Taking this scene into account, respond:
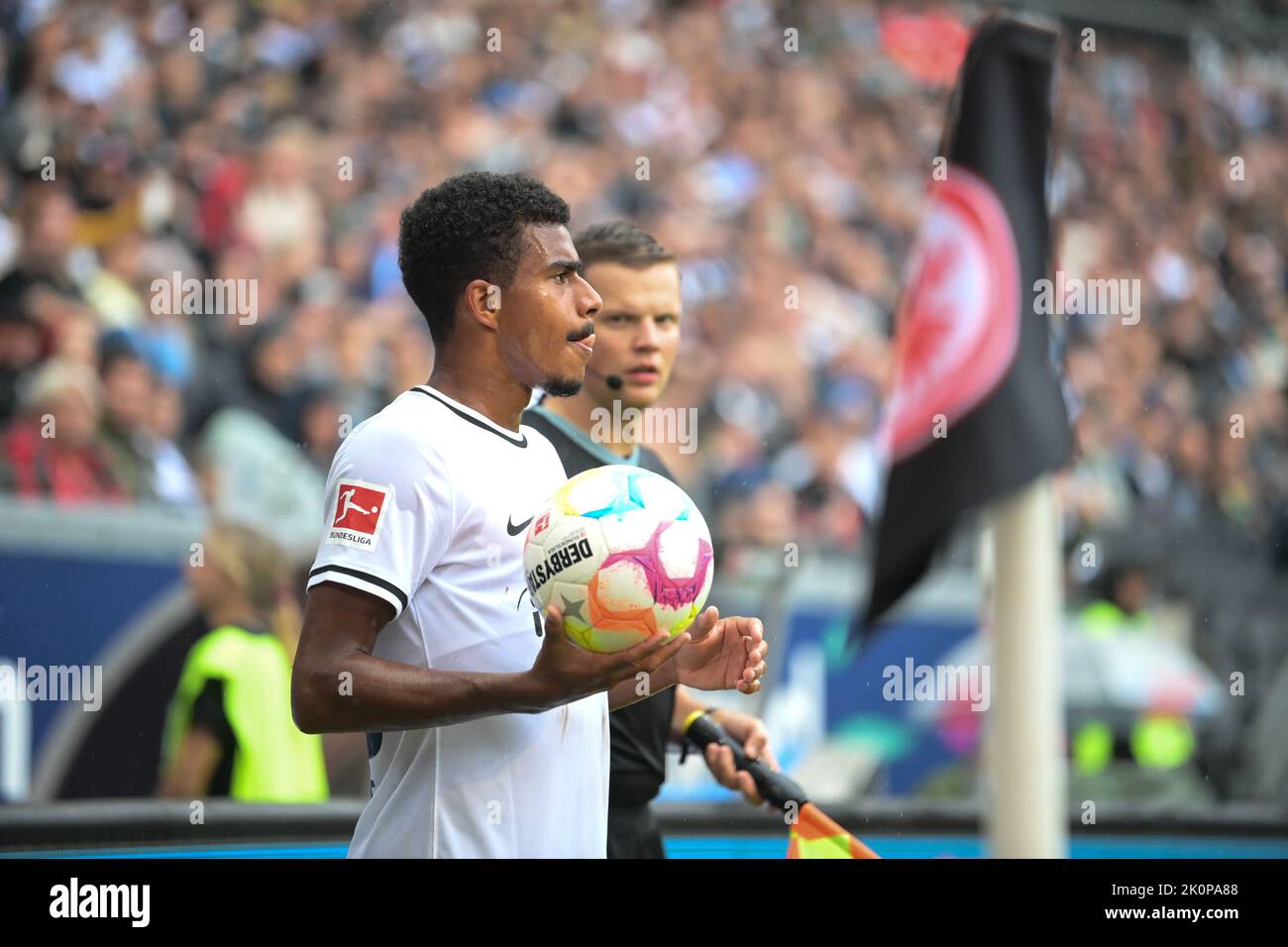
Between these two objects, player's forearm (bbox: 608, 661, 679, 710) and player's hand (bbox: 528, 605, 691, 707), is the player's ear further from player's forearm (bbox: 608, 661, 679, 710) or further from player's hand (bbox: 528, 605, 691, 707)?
player's forearm (bbox: 608, 661, 679, 710)

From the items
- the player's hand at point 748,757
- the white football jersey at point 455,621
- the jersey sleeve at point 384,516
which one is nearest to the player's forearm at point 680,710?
the player's hand at point 748,757

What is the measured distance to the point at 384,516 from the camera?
2.75 m

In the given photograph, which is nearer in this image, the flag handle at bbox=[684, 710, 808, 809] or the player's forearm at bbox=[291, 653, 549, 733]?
the player's forearm at bbox=[291, 653, 549, 733]

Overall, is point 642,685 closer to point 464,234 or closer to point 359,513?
point 359,513

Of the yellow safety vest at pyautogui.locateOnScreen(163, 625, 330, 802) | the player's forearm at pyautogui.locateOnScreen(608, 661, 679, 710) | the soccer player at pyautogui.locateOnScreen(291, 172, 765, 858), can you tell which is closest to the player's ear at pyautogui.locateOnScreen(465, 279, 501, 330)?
the soccer player at pyautogui.locateOnScreen(291, 172, 765, 858)

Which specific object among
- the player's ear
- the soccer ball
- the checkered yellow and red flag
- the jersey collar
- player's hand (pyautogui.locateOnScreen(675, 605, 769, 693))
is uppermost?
the player's ear

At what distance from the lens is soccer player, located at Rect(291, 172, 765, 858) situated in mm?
2674

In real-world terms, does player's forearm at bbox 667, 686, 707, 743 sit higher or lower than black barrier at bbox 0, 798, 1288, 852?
higher

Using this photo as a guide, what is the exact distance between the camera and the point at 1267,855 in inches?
273

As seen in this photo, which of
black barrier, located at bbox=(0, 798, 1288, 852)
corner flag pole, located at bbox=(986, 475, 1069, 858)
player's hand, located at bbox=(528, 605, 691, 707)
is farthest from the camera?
black barrier, located at bbox=(0, 798, 1288, 852)

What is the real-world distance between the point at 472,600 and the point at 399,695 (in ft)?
0.87

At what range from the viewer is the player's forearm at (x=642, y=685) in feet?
10.2
